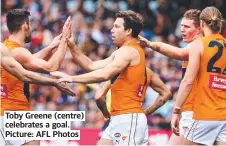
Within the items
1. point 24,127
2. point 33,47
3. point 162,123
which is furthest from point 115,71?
point 33,47

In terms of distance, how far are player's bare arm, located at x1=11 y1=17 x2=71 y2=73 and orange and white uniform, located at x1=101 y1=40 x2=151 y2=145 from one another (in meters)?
1.06

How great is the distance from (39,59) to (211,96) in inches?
95.2

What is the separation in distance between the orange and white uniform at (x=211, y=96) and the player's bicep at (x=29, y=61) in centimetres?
214

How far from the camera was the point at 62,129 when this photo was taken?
37.8 ft

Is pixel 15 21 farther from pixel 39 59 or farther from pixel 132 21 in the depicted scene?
pixel 132 21

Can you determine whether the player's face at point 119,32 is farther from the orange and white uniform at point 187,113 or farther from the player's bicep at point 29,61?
the orange and white uniform at point 187,113

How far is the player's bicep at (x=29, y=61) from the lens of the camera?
11.1 meters

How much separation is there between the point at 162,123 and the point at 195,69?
6.77m

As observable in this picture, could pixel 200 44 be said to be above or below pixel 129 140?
above

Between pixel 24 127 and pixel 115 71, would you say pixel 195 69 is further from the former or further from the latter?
pixel 24 127

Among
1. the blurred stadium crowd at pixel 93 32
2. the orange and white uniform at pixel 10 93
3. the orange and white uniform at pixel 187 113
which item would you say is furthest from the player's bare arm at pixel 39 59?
the blurred stadium crowd at pixel 93 32

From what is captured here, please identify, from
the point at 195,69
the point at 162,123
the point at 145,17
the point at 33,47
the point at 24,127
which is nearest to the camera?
the point at 195,69

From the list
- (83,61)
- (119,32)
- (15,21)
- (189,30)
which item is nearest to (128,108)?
(119,32)

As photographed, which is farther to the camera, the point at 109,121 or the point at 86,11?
the point at 86,11
